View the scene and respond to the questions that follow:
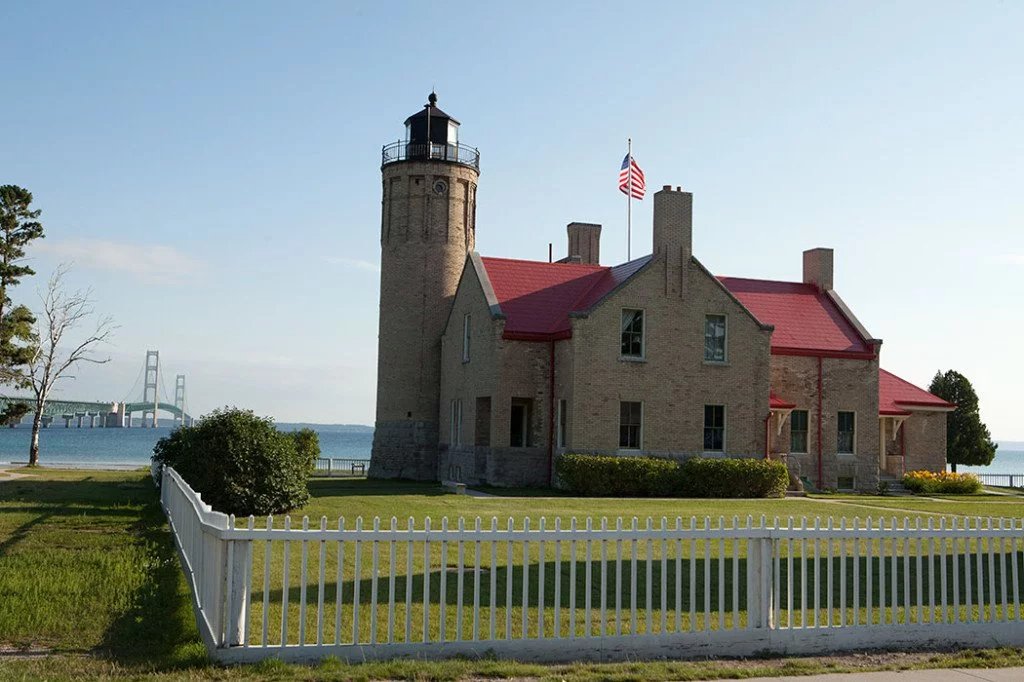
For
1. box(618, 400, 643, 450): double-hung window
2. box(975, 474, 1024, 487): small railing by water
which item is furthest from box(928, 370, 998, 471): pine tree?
box(618, 400, 643, 450): double-hung window

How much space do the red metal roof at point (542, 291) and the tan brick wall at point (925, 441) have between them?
13293 millimetres

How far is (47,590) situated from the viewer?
11.7m

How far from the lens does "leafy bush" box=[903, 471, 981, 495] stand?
35969 millimetres

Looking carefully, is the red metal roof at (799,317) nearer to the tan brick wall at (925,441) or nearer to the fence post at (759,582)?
the tan brick wall at (925,441)

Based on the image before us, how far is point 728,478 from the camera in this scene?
30.3m

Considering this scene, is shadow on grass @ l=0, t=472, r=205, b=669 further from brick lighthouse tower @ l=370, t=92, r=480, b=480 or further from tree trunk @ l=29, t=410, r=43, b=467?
tree trunk @ l=29, t=410, r=43, b=467

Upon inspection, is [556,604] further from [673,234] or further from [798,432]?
[798,432]

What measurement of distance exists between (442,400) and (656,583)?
27.2 meters

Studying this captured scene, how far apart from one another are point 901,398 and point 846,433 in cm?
471

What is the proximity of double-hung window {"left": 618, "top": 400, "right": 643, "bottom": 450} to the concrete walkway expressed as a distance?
2282 cm

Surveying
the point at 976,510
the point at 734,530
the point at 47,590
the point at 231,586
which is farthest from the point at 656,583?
the point at 976,510

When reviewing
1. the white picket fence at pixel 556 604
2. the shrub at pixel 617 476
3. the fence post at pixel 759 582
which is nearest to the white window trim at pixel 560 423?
the shrub at pixel 617 476

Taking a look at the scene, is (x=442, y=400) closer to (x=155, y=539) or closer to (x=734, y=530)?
(x=155, y=539)

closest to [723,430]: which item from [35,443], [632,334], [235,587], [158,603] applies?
[632,334]
